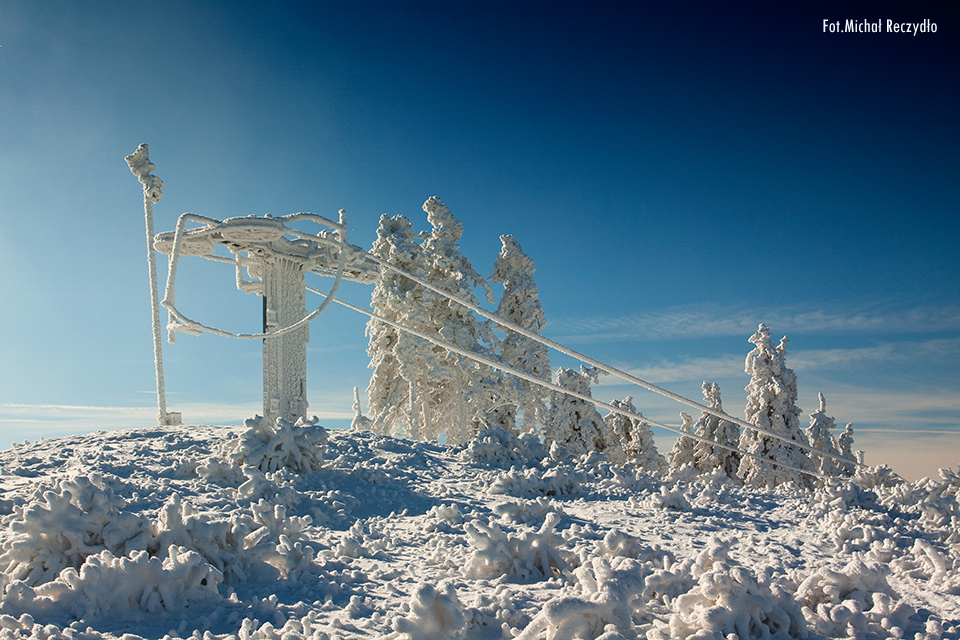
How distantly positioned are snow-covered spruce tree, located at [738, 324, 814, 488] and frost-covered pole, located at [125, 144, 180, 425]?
16368mm

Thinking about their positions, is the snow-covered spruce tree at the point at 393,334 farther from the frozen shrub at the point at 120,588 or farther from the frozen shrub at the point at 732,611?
the frozen shrub at the point at 732,611

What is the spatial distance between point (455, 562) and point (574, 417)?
16.3 meters

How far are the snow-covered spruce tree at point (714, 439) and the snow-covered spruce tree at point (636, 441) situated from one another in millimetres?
1470

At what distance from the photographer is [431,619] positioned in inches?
139

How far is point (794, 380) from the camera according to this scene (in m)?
19.6

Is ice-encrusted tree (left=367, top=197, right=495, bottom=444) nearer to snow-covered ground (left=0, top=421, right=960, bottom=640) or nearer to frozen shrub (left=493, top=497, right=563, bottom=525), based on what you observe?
snow-covered ground (left=0, top=421, right=960, bottom=640)

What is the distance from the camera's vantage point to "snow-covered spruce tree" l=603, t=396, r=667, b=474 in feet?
Result: 76.5

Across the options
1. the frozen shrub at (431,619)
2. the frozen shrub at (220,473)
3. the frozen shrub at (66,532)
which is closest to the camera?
the frozen shrub at (431,619)

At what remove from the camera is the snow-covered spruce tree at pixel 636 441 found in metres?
23.3

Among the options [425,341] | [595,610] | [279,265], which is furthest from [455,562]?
[425,341]

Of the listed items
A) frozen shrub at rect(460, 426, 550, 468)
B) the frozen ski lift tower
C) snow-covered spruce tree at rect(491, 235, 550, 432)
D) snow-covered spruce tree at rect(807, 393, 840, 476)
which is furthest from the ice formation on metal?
snow-covered spruce tree at rect(807, 393, 840, 476)

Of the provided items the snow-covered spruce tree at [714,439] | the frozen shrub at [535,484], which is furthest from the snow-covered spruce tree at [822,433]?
the frozen shrub at [535,484]

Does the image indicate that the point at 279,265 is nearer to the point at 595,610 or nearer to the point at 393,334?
the point at 393,334

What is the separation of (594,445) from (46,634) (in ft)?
63.0
